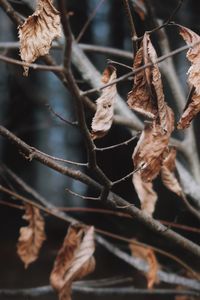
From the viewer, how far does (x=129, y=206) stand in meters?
1.12

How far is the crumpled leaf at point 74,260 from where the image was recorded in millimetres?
1263

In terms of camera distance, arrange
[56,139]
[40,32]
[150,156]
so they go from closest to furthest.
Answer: [40,32] → [150,156] → [56,139]

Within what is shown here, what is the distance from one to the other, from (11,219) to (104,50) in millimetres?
1178

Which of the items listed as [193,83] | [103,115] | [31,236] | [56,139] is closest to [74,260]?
[31,236]

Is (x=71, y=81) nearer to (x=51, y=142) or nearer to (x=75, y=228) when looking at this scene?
(x=75, y=228)

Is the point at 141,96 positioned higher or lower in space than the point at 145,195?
higher

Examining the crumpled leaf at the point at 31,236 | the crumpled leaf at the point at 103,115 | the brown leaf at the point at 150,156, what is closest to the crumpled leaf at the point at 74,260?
the crumpled leaf at the point at 31,236

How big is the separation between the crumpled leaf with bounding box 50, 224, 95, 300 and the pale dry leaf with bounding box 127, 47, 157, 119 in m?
0.49

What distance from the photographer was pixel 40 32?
93 centimetres

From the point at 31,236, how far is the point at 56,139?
3.95 ft

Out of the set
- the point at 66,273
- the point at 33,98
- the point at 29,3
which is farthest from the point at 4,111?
the point at 66,273

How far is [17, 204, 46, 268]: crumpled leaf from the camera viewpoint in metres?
1.54

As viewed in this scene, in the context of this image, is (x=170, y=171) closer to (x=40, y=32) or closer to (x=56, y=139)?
(x=40, y=32)

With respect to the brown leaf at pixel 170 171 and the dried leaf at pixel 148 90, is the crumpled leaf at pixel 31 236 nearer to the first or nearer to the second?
the brown leaf at pixel 170 171
